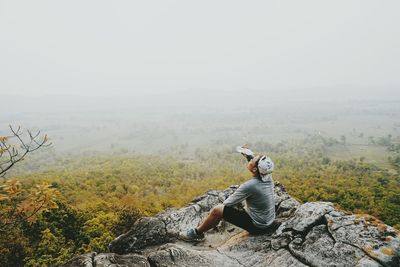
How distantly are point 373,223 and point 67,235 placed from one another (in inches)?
560

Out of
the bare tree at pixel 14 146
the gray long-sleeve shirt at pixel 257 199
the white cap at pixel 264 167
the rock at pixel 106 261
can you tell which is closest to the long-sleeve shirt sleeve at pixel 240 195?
the gray long-sleeve shirt at pixel 257 199

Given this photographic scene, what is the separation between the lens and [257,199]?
6.26 metres

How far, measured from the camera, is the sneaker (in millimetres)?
6727

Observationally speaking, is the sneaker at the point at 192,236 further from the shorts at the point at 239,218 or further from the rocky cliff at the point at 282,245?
the shorts at the point at 239,218

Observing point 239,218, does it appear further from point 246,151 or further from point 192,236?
point 246,151

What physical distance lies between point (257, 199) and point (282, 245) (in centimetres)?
94

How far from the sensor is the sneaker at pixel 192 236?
22.1 feet

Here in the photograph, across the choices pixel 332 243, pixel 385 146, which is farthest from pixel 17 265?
pixel 385 146

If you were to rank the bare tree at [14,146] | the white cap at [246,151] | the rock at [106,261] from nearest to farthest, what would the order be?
1. the bare tree at [14,146]
2. the rock at [106,261]
3. the white cap at [246,151]

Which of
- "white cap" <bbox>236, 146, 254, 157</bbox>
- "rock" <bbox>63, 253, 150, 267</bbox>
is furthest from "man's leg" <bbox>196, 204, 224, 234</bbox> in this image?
"rock" <bbox>63, 253, 150, 267</bbox>

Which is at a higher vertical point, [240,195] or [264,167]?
[264,167]

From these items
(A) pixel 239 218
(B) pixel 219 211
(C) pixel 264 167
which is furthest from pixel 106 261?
(C) pixel 264 167

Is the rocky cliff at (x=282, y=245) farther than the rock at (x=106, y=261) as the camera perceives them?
No

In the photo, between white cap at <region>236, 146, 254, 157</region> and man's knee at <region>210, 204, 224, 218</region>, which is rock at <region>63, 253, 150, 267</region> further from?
white cap at <region>236, 146, 254, 157</region>
